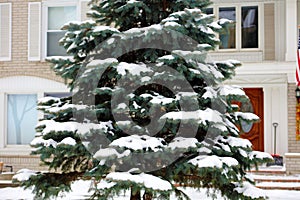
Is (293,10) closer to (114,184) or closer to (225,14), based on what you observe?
(225,14)

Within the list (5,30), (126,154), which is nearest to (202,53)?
(126,154)

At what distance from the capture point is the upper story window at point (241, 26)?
14.6m

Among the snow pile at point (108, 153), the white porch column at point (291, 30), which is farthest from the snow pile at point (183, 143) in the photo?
the white porch column at point (291, 30)

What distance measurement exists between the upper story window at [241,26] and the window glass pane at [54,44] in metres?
4.49

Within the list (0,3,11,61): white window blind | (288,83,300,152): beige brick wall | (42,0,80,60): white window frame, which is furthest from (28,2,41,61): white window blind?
(288,83,300,152): beige brick wall

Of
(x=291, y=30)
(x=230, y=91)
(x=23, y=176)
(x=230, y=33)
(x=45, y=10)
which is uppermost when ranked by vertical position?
(x=45, y=10)

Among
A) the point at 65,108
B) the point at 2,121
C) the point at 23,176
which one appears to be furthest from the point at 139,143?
the point at 2,121

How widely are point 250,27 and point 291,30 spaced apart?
1634 millimetres

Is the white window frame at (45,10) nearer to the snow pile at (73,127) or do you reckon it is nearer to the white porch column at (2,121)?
the white porch column at (2,121)

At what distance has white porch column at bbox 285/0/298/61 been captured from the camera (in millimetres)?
13258

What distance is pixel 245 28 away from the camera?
14711 millimetres

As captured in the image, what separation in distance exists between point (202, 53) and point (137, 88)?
0.86m

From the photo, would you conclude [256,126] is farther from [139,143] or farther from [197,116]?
[139,143]

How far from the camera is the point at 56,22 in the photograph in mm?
14633
